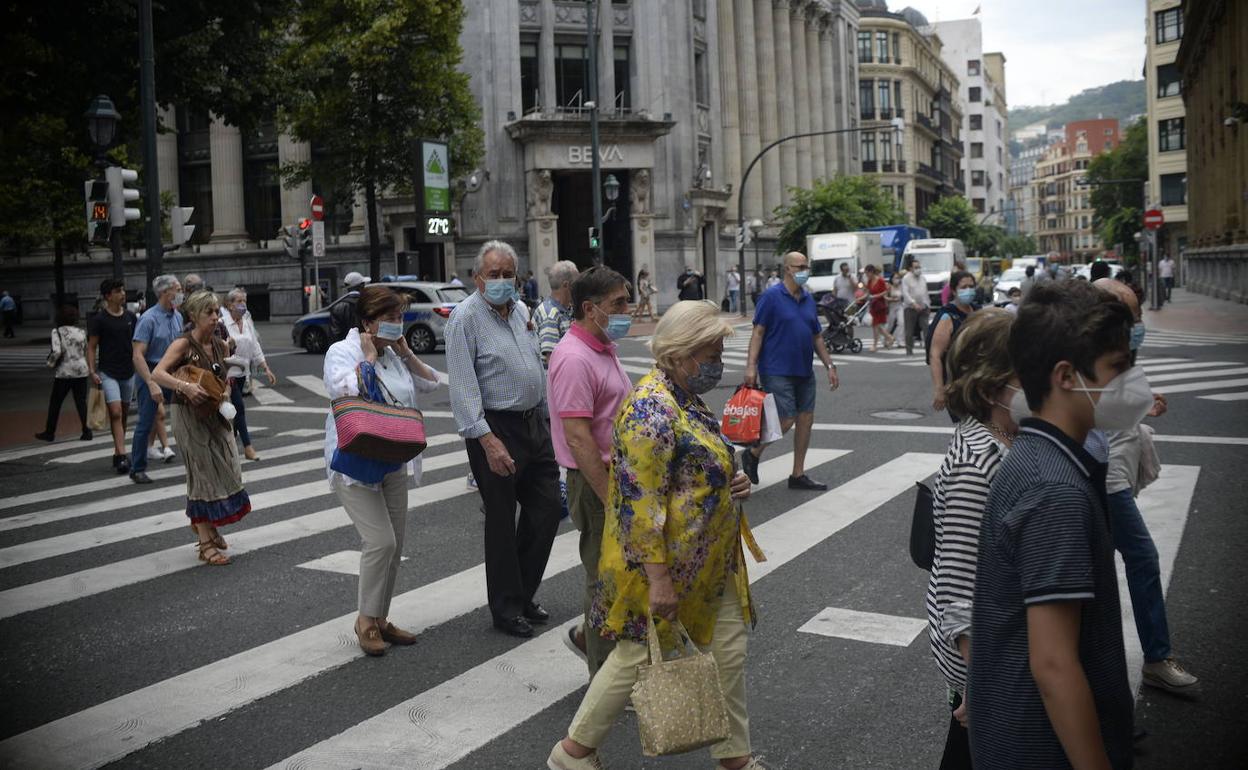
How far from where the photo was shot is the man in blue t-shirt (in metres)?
9.70

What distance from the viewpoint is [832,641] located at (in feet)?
18.7

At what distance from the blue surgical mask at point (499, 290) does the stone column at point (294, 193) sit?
44.8 metres

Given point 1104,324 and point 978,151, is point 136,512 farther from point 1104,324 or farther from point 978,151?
point 978,151

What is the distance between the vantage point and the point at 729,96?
5372cm

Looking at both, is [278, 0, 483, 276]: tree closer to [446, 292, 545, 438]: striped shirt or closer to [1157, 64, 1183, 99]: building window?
[446, 292, 545, 438]: striped shirt

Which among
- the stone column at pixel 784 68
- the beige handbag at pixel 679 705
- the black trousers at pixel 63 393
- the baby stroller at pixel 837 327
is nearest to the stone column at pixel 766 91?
the stone column at pixel 784 68

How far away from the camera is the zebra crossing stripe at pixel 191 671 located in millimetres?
A: 4734

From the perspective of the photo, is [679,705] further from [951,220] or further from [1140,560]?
[951,220]

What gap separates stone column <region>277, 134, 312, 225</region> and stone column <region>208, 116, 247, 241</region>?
6.16ft

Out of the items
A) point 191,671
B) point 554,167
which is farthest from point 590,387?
point 554,167

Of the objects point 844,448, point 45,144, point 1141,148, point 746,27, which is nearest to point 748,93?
point 746,27

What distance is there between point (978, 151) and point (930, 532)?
152725mm

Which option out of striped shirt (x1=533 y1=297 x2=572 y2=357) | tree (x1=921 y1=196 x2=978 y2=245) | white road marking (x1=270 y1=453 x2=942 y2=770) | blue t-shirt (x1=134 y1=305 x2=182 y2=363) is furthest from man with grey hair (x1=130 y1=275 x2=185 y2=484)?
tree (x1=921 y1=196 x2=978 y2=245)

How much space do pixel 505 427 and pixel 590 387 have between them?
1360 millimetres
